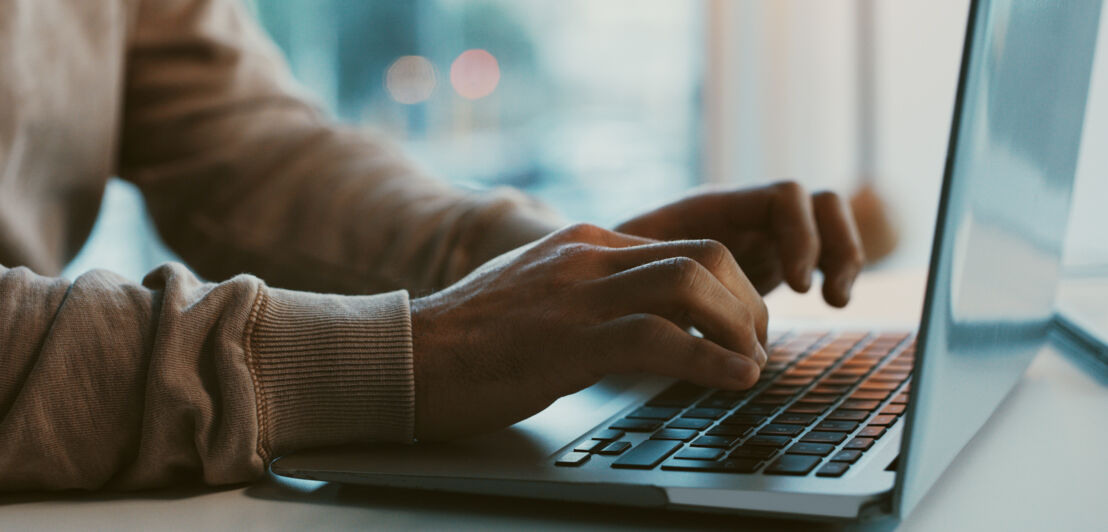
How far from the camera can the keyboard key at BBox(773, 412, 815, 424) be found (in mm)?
465

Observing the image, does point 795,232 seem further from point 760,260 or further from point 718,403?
point 718,403

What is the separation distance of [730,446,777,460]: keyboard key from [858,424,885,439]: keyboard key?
5 centimetres

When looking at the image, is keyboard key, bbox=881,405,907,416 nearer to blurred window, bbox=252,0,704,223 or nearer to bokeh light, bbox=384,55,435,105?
blurred window, bbox=252,0,704,223

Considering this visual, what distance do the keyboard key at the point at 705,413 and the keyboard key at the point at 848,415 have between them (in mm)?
54

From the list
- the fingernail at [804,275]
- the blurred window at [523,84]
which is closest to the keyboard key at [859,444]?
the fingernail at [804,275]

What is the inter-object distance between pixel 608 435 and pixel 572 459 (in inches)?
1.5

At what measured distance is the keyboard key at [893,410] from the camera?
1.57ft

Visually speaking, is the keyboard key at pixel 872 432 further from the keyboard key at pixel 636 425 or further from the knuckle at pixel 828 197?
the knuckle at pixel 828 197

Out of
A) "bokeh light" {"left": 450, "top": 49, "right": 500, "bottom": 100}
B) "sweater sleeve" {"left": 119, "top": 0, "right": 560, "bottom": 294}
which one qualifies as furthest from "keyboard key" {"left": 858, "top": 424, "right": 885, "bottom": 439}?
"bokeh light" {"left": 450, "top": 49, "right": 500, "bottom": 100}

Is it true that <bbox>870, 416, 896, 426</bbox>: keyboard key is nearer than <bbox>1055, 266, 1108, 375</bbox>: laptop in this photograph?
Yes

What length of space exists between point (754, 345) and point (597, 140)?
3.79 meters

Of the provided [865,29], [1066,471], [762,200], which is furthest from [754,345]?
[865,29]

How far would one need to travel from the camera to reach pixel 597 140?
13.8ft

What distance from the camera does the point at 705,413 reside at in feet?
1.60
